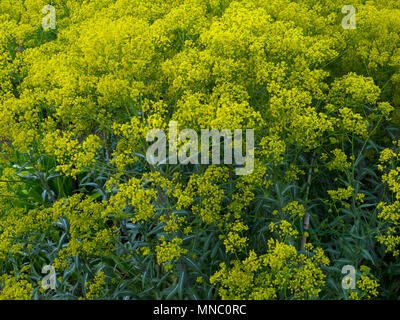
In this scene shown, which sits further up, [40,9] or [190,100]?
[40,9]

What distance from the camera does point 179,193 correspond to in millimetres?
4004

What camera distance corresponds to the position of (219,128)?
387 centimetres

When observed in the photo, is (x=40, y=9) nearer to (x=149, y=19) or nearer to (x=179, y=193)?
(x=149, y=19)

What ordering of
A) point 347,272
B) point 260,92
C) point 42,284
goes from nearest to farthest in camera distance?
point 347,272 → point 42,284 → point 260,92

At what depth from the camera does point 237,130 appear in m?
3.88

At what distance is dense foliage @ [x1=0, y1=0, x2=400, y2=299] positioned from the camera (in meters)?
4.02

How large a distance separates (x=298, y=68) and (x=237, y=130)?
151 centimetres

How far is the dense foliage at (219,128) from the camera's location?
13.2 feet

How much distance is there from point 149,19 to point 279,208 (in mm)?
3821

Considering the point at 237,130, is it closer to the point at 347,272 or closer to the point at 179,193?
the point at 179,193
